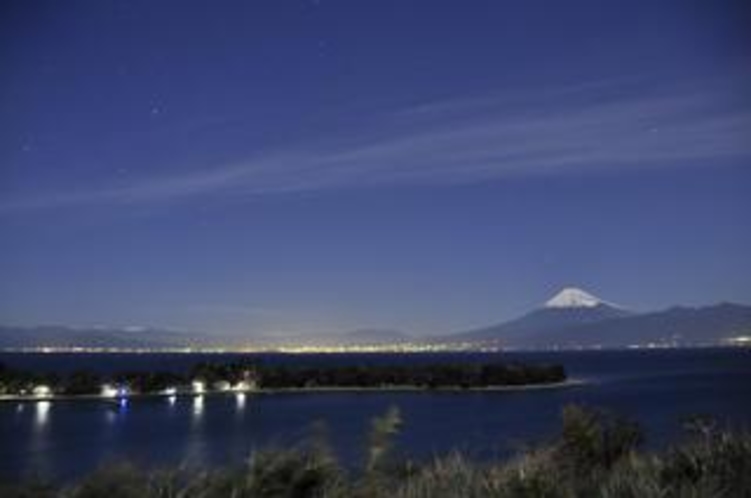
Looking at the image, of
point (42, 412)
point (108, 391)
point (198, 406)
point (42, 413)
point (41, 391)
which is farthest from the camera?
point (108, 391)

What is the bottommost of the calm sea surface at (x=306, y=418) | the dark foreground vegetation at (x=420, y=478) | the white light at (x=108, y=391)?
the calm sea surface at (x=306, y=418)

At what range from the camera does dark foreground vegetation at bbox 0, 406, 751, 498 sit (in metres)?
8.03

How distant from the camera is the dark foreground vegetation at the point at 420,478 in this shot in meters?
8.03

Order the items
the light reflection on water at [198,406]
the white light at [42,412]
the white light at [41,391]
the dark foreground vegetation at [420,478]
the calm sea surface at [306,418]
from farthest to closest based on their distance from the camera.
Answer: the white light at [41,391] < the light reflection on water at [198,406] < the white light at [42,412] < the calm sea surface at [306,418] < the dark foreground vegetation at [420,478]

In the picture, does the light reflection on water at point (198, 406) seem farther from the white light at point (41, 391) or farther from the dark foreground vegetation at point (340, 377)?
→ the white light at point (41, 391)

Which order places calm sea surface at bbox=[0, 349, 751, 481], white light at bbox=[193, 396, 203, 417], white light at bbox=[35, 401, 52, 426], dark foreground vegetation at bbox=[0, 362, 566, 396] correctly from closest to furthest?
1. calm sea surface at bbox=[0, 349, 751, 481]
2. white light at bbox=[35, 401, 52, 426]
3. white light at bbox=[193, 396, 203, 417]
4. dark foreground vegetation at bbox=[0, 362, 566, 396]

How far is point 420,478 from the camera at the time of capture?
30.1 ft

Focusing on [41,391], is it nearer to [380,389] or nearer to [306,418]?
[380,389]

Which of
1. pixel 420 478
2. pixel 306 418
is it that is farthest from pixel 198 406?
pixel 420 478

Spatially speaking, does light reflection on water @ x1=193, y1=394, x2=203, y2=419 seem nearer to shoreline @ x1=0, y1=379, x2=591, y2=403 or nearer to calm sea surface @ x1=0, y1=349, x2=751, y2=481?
calm sea surface @ x1=0, y1=349, x2=751, y2=481

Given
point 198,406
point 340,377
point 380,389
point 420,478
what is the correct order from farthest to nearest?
point 340,377 < point 380,389 < point 198,406 < point 420,478

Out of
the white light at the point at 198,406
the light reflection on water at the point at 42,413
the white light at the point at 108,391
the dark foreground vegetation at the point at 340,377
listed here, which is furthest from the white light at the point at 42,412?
the dark foreground vegetation at the point at 340,377

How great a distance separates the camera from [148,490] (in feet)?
25.9

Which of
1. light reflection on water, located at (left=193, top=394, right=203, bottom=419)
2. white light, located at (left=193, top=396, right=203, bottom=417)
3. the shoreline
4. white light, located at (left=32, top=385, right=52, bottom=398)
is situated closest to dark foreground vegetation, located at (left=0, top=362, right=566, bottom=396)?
the shoreline
